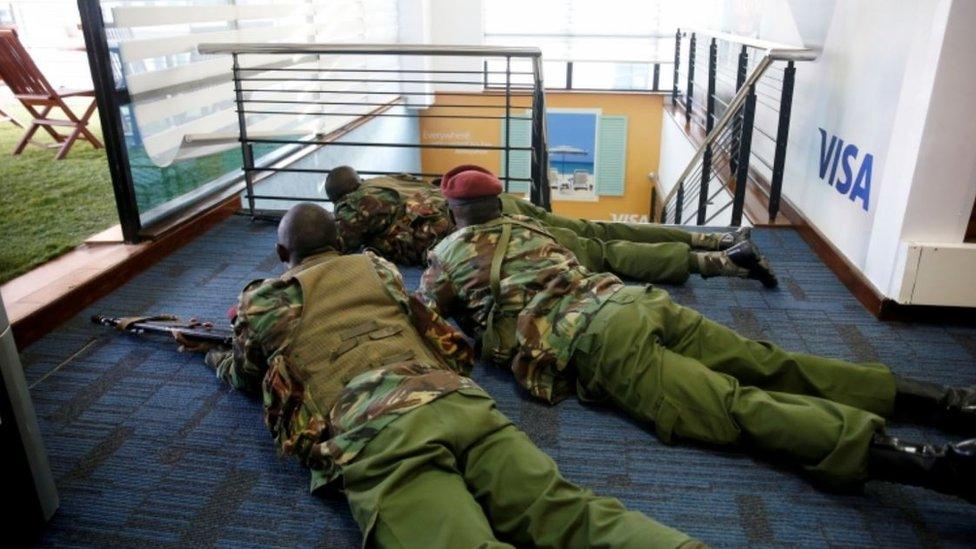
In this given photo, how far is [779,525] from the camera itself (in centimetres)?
149

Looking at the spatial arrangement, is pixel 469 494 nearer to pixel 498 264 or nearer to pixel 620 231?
pixel 498 264

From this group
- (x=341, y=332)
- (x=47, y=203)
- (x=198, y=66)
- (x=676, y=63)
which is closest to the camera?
(x=341, y=332)

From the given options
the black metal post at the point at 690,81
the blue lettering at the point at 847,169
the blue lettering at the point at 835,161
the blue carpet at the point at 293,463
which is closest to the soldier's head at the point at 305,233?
the blue carpet at the point at 293,463

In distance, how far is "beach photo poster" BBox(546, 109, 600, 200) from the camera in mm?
6836

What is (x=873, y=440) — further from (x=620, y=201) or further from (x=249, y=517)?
(x=620, y=201)

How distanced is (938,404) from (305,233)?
1638mm

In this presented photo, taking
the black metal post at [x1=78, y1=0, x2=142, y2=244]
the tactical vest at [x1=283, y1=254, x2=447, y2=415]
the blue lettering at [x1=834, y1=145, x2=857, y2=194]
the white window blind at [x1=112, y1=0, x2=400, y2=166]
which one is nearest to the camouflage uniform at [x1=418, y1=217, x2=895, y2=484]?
the tactical vest at [x1=283, y1=254, x2=447, y2=415]

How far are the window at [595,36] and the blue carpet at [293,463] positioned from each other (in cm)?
514

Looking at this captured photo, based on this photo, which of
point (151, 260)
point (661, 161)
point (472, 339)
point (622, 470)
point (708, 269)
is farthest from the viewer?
point (661, 161)

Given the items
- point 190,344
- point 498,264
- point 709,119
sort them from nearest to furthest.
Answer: point 498,264 → point 190,344 → point 709,119

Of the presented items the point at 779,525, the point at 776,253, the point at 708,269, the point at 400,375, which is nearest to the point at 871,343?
the point at 708,269

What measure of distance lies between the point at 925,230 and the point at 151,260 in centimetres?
295

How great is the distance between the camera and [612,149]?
272 inches

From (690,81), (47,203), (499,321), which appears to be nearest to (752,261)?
(499,321)
